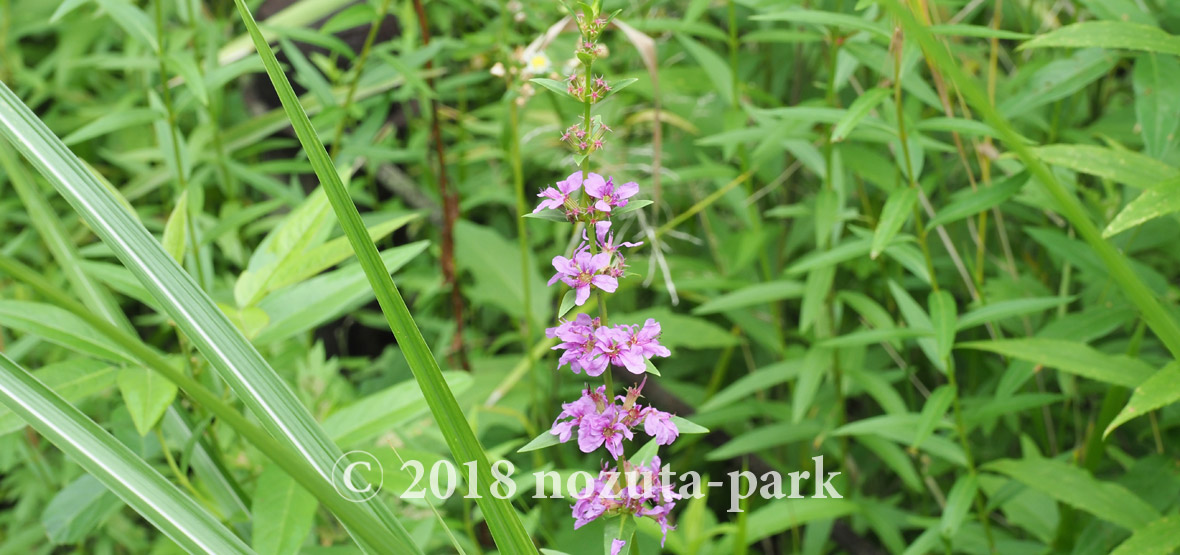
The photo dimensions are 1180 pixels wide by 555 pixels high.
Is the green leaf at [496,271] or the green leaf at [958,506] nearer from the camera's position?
the green leaf at [958,506]

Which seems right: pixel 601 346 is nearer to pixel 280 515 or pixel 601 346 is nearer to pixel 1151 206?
pixel 280 515

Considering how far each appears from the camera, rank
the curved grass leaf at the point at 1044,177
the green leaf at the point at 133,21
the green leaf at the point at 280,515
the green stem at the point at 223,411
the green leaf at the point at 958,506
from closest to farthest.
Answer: the green stem at the point at 223,411, the curved grass leaf at the point at 1044,177, the green leaf at the point at 280,515, the green leaf at the point at 958,506, the green leaf at the point at 133,21

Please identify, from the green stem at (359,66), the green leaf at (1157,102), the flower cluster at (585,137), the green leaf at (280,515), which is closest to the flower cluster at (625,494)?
the flower cluster at (585,137)

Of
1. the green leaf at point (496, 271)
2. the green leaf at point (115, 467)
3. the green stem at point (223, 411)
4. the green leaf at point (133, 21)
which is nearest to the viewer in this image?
the green stem at point (223, 411)

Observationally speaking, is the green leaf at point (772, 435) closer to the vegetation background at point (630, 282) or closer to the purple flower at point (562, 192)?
the vegetation background at point (630, 282)

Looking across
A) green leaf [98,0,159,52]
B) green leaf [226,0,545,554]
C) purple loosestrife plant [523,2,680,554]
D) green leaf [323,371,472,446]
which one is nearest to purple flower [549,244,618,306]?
purple loosestrife plant [523,2,680,554]

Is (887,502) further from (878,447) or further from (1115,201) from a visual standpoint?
(1115,201)

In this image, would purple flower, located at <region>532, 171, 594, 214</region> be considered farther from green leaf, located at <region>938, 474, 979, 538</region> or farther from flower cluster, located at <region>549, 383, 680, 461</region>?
green leaf, located at <region>938, 474, 979, 538</region>
